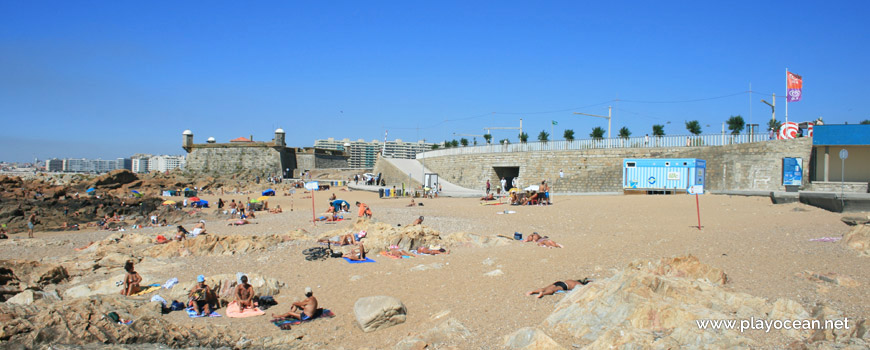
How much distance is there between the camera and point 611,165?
2562cm

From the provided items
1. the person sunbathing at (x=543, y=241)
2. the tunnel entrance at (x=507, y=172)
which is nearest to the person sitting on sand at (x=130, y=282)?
the person sunbathing at (x=543, y=241)

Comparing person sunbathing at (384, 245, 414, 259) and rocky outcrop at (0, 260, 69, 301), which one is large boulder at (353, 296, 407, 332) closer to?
person sunbathing at (384, 245, 414, 259)

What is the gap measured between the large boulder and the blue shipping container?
17684 mm

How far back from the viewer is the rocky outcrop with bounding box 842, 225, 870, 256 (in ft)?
31.0

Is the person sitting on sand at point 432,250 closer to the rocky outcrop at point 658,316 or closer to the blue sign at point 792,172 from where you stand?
the rocky outcrop at point 658,316

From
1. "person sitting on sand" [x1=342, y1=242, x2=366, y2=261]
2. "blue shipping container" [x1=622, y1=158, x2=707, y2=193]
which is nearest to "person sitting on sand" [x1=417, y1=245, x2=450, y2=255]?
"person sitting on sand" [x1=342, y1=242, x2=366, y2=261]

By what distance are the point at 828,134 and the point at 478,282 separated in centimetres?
1777

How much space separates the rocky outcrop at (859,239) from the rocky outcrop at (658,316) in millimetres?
4405

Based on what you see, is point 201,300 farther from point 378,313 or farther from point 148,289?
point 378,313

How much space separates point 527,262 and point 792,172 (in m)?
15.7

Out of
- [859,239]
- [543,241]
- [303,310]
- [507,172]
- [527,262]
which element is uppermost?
[507,172]

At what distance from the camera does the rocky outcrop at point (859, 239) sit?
31.0ft

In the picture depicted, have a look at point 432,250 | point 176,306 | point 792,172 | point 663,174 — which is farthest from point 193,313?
point 792,172

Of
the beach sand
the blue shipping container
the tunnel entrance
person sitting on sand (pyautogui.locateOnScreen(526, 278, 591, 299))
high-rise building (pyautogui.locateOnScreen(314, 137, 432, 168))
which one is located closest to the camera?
the beach sand
